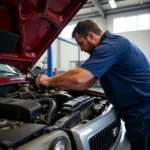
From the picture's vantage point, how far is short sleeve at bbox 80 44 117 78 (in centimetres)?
123

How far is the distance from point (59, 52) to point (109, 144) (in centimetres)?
1159

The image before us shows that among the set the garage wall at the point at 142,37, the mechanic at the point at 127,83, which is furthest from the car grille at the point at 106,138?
the garage wall at the point at 142,37

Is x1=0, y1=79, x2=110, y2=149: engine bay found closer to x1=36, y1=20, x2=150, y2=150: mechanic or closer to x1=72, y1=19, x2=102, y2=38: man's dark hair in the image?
x1=36, y1=20, x2=150, y2=150: mechanic

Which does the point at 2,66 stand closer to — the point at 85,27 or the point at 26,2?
the point at 26,2

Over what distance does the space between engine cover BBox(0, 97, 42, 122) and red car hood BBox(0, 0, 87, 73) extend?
25.8 inches

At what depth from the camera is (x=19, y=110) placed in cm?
102

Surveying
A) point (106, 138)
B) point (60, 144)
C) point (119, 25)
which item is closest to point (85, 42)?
point (106, 138)

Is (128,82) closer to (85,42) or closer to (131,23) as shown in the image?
(85,42)

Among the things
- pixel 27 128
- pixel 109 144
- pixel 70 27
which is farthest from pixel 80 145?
pixel 70 27

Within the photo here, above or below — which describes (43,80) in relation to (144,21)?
below

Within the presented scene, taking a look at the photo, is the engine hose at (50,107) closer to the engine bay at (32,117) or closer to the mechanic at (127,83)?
the engine bay at (32,117)

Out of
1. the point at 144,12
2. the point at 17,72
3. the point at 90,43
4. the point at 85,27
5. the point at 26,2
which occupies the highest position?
the point at 144,12

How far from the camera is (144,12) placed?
10.4 meters

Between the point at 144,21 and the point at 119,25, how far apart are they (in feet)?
4.33
